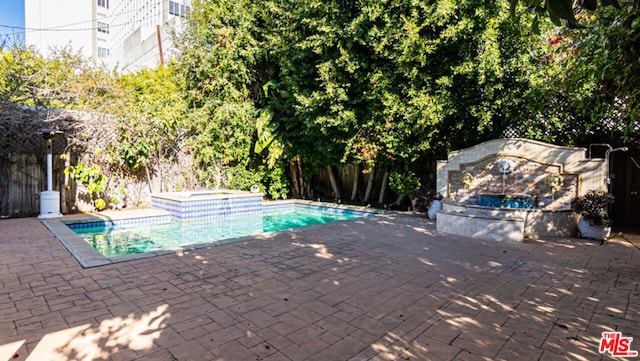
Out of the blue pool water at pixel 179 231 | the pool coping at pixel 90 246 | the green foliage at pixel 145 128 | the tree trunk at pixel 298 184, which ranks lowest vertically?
the blue pool water at pixel 179 231

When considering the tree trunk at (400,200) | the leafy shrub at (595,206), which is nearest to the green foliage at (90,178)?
the tree trunk at (400,200)

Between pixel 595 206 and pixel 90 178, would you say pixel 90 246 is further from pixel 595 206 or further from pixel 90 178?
pixel 595 206

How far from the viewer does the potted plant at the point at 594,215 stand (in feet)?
23.9

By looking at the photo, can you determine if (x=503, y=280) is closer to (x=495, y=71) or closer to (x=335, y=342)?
(x=335, y=342)

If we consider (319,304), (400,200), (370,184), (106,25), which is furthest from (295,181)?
(106,25)

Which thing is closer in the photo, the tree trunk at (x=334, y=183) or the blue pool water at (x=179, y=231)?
the blue pool water at (x=179, y=231)

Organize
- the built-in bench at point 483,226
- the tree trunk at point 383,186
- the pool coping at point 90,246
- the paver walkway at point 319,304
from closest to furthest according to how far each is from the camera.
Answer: the paver walkway at point 319,304, the pool coping at point 90,246, the built-in bench at point 483,226, the tree trunk at point 383,186

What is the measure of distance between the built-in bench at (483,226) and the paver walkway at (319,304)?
85cm

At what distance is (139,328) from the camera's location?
3.19m

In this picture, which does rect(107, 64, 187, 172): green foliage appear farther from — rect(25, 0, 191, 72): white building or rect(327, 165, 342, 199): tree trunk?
rect(25, 0, 191, 72): white building

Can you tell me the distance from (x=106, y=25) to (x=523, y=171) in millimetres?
58304

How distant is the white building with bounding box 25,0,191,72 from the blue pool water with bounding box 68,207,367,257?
21433 millimetres

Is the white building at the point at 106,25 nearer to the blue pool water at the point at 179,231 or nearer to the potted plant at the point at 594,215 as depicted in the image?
the blue pool water at the point at 179,231

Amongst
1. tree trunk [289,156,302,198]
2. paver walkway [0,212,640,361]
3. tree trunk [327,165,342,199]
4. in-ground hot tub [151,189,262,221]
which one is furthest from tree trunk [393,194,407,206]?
paver walkway [0,212,640,361]
